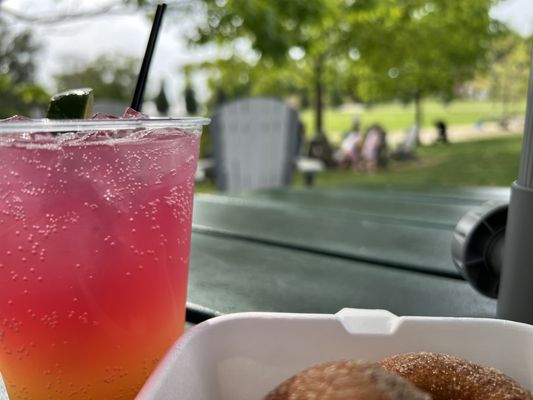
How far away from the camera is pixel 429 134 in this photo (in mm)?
13578

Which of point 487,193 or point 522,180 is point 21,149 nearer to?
point 522,180

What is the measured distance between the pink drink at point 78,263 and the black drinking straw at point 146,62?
0.10 metres

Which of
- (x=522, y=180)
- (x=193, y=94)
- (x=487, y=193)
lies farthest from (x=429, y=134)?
(x=522, y=180)

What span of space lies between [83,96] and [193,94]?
1051 cm

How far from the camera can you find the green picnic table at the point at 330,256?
705 mm

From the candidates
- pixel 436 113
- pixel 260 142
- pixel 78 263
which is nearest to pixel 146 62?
pixel 78 263

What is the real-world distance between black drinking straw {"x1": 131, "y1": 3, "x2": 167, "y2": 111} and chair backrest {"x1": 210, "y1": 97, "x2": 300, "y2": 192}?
254cm

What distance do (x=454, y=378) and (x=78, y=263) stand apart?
0.31m

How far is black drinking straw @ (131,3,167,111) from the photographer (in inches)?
22.8

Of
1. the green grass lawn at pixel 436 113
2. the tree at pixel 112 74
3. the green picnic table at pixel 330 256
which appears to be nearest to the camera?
the green picnic table at pixel 330 256

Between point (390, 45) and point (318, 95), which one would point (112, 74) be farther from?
point (390, 45)

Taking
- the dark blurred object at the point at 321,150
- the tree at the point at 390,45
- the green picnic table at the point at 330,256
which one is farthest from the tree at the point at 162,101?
the green picnic table at the point at 330,256

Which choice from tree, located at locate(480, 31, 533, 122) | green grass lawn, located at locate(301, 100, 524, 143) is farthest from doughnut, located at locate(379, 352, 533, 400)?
tree, located at locate(480, 31, 533, 122)

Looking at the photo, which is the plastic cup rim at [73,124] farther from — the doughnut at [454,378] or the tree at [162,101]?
the tree at [162,101]
